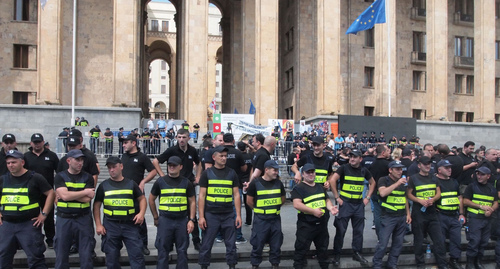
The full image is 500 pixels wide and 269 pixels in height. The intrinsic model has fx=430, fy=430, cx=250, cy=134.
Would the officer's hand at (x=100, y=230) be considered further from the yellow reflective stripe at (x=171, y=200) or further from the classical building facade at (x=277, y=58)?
the classical building facade at (x=277, y=58)

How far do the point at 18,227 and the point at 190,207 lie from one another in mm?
2707

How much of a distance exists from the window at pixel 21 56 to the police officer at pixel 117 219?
2754 centimetres

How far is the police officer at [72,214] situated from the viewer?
6.75 meters

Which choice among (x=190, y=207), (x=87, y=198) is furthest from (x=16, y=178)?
(x=190, y=207)

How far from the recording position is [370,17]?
25484mm

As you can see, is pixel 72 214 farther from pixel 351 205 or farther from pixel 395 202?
pixel 395 202

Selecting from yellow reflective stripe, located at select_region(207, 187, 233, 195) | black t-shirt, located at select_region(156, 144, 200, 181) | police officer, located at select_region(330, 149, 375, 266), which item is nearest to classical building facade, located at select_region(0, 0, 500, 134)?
black t-shirt, located at select_region(156, 144, 200, 181)

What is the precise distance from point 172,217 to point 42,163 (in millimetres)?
2879

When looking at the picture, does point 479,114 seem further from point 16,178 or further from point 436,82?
point 16,178

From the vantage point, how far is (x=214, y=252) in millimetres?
8438

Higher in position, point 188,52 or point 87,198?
point 188,52

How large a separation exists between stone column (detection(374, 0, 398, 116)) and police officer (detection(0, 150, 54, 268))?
28139mm

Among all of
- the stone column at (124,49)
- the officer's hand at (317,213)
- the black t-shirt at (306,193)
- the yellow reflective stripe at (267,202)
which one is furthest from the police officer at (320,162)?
the stone column at (124,49)

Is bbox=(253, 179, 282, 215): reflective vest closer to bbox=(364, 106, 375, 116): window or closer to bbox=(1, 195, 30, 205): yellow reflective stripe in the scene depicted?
bbox=(1, 195, 30, 205): yellow reflective stripe
